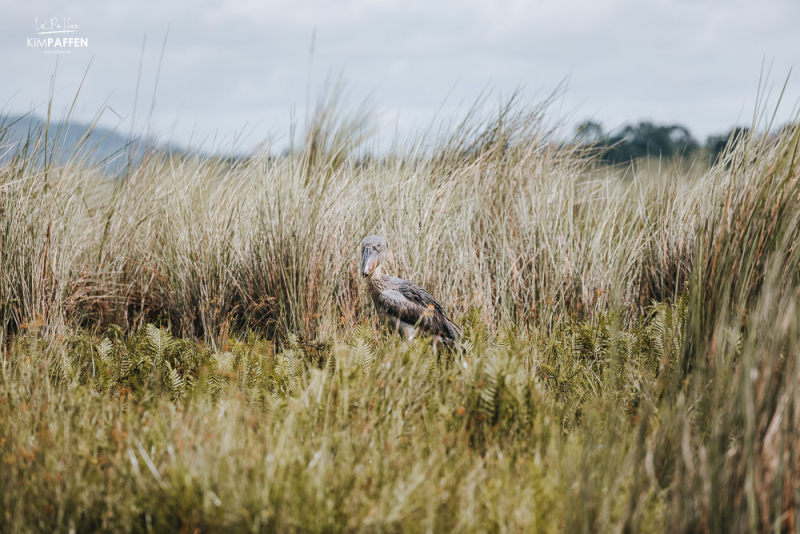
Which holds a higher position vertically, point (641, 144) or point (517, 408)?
point (641, 144)

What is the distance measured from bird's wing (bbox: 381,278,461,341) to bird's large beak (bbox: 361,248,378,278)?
213 mm

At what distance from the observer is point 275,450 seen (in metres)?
1.65

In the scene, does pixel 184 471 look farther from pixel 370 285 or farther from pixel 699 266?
pixel 370 285

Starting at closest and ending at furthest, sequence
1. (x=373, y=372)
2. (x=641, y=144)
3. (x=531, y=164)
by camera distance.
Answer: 1. (x=373, y=372)
2. (x=531, y=164)
3. (x=641, y=144)

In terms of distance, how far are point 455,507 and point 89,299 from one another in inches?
127

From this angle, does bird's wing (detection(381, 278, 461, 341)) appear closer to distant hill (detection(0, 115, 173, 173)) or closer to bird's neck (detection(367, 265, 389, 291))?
bird's neck (detection(367, 265, 389, 291))

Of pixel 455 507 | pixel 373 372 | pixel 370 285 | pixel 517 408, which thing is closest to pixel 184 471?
pixel 455 507

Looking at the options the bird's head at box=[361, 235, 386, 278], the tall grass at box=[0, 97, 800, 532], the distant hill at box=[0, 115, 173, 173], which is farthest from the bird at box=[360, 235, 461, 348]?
the distant hill at box=[0, 115, 173, 173]

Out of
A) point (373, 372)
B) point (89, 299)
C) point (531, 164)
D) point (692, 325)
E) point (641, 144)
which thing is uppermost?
point (641, 144)

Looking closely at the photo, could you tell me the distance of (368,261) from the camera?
136 inches

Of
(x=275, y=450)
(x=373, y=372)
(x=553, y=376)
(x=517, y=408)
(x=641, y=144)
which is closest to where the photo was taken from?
(x=275, y=450)

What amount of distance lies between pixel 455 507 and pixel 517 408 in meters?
0.65

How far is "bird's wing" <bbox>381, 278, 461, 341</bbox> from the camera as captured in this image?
3479mm

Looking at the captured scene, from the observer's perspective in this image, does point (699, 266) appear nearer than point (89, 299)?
Yes
